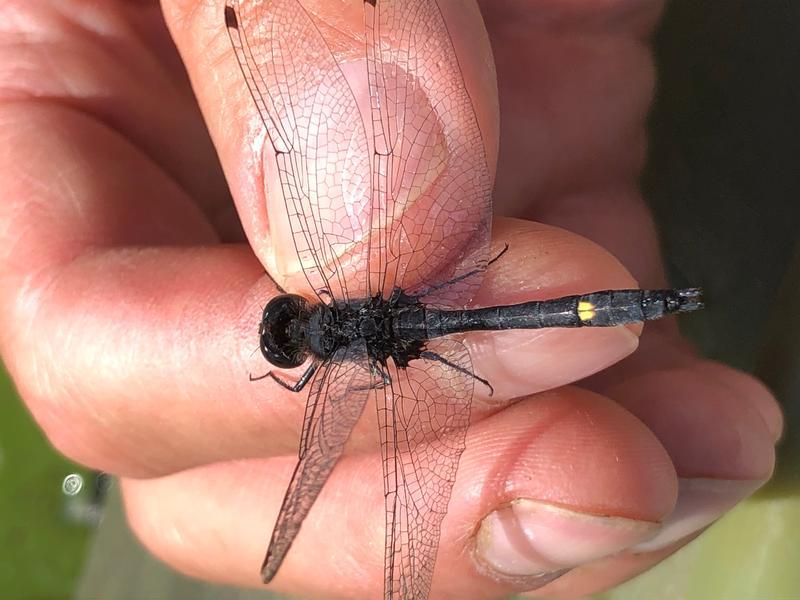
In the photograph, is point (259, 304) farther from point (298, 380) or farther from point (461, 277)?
point (461, 277)

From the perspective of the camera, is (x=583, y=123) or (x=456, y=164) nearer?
(x=456, y=164)

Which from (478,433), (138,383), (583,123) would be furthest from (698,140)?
(138,383)

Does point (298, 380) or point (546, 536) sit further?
point (298, 380)

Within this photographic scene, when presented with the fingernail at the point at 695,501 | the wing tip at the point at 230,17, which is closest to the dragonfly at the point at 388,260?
the wing tip at the point at 230,17

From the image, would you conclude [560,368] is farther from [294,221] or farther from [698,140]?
[698,140]

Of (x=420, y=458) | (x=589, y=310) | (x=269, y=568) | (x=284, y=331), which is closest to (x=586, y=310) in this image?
(x=589, y=310)

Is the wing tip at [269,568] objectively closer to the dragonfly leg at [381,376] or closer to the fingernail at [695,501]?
the dragonfly leg at [381,376]
